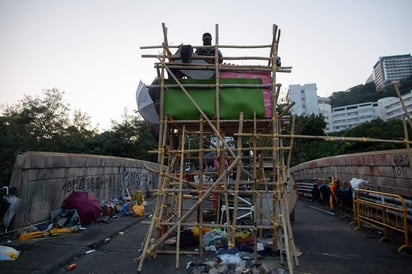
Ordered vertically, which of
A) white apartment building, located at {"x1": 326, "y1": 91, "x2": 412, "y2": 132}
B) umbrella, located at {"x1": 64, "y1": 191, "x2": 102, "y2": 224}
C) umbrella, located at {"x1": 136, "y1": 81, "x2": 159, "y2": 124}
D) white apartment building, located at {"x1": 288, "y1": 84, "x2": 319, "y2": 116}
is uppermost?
white apartment building, located at {"x1": 288, "y1": 84, "x2": 319, "y2": 116}

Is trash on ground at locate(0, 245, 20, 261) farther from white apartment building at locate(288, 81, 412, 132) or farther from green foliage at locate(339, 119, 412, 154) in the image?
white apartment building at locate(288, 81, 412, 132)

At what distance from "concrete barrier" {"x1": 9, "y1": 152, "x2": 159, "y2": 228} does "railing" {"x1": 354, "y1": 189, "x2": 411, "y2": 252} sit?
21.8ft

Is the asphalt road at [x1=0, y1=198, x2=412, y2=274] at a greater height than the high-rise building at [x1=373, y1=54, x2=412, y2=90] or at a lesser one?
lesser

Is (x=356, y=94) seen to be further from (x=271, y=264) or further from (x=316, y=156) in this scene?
(x=271, y=264)

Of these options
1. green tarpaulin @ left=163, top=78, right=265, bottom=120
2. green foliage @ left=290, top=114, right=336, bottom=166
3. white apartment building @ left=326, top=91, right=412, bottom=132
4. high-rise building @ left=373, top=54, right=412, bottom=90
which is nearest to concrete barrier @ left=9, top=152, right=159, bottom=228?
green tarpaulin @ left=163, top=78, right=265, bottom=120

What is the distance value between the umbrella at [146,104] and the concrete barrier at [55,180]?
6.14ft

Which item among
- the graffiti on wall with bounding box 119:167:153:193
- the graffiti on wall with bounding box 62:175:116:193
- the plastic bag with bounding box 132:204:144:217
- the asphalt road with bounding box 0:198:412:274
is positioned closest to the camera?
the asphalt road with bounding box 0:198:412:274

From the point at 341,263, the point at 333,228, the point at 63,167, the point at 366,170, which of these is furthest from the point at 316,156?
the point at 63,167

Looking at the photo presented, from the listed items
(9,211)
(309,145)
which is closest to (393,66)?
(309,145)

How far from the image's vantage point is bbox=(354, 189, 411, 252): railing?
553 cm

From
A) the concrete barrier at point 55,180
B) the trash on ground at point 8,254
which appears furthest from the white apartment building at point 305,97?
the trash on ground at point 8,254

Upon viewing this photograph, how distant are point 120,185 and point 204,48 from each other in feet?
29.7

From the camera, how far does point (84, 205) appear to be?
7789mm

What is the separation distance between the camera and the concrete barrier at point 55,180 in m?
6.30
